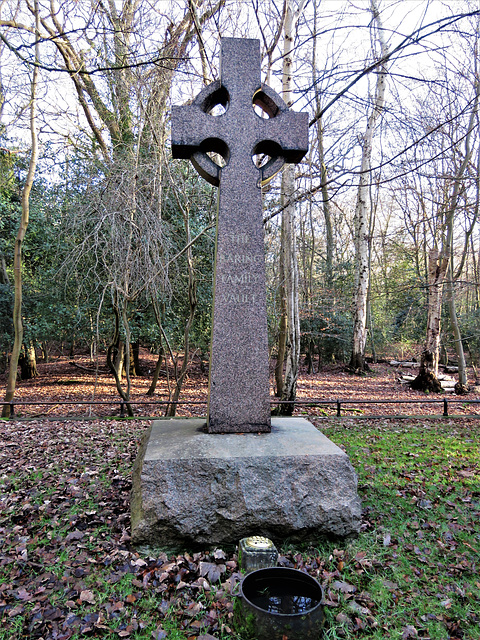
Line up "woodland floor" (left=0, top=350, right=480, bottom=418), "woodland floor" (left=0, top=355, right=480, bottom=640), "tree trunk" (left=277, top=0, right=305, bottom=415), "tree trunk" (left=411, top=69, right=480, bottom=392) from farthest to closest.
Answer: "tree trunk" (left=411, top=69, right=480, bottom=392) < "woodland floor" (left=0, top=350, right=480, bottom=418) < "tree trunk" (left=277, top=0, right=305, bottom=415) < "woodland floor" (left=0, top=355, right=480, bottom=640)

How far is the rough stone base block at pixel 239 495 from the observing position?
3066 millimetres

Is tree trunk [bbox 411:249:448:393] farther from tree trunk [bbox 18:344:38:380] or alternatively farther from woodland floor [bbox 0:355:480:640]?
tree trunk [bbox 18:344:38:380]

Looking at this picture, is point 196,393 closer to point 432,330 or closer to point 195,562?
point 432,330

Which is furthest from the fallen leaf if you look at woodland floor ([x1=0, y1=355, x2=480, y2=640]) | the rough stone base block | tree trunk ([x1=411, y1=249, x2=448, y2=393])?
tree trunk ([x1=411, y1=249, x2=448, y2=393])

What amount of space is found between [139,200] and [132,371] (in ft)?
29.6

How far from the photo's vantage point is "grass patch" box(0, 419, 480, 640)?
96.8 inches

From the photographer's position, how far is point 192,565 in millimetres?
2955

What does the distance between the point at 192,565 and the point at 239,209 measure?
9.65 ft

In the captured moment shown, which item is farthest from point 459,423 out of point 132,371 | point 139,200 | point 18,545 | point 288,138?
point 132,371

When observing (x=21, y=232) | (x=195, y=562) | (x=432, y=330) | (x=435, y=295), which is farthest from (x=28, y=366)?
(x=195, y=562)

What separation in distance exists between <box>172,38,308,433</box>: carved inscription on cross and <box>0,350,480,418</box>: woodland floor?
3.37 m

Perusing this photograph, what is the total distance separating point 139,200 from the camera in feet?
19.9

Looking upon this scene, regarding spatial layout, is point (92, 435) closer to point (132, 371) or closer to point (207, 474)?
point (207, 474)

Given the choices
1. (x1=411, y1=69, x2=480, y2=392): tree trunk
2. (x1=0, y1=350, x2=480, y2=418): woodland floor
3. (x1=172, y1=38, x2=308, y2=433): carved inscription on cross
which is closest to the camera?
(x1=172, y1=38, x2=308, y2=433): carved inscription on cross
